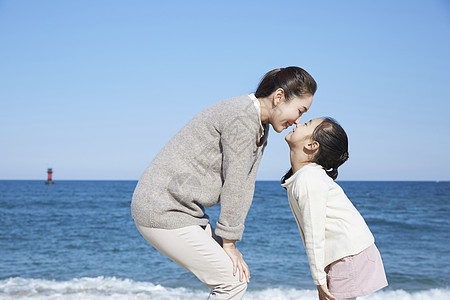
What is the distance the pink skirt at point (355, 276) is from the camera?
2.30 meters

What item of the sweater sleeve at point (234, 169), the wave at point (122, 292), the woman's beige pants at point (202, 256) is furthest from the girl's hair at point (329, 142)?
the wave at point (122, 292)

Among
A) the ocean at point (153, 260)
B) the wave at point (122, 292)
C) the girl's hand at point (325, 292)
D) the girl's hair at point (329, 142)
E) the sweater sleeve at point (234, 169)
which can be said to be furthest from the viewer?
the ocean at point (153, 260)

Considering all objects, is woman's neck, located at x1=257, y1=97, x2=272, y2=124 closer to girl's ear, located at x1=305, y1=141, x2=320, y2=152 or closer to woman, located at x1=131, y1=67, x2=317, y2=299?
woman, located at x1=131, y1=67, x2=317, y2=299

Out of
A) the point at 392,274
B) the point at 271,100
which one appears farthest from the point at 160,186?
the point at 392,274

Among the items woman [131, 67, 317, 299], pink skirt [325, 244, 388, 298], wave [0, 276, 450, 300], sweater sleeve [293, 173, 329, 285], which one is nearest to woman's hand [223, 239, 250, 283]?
woman [131, 67, 317, 299]

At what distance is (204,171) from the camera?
2299 millimetres

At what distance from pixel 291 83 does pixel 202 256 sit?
38.6 inches

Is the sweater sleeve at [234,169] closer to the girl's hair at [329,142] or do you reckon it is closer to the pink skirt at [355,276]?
the girl's hair at [329,142]

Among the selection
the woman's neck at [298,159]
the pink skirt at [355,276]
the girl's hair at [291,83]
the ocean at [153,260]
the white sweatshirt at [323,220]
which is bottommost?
the ocean at [153,260]

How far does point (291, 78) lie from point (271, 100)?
0.15 meters

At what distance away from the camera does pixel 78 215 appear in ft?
70.2

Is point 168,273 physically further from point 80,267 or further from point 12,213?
point 12,213

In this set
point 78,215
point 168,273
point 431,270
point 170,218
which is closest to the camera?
point 170,218

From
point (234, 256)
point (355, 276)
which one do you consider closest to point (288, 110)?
point (234, 256)
